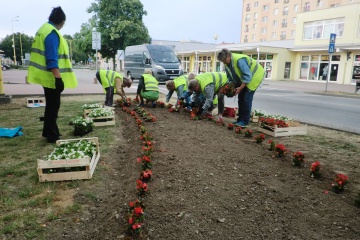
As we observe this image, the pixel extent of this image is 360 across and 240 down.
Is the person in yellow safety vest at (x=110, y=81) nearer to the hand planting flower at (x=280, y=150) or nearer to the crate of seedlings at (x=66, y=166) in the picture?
the crate of seedlings at (x=66, y=166)

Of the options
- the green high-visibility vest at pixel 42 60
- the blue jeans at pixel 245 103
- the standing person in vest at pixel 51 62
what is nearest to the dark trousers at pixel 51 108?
the standing person in vest at pixel 51 62

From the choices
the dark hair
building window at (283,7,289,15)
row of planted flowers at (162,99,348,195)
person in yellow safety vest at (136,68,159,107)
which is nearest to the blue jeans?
row of planted flowers at (162,99,348,195)

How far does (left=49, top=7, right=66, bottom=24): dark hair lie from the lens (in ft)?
15.4

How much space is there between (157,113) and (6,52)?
89.6m

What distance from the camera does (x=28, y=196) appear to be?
3.15 metres

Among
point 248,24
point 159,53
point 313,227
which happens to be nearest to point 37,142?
point 313,227

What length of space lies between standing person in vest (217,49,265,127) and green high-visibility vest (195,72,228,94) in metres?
0.45

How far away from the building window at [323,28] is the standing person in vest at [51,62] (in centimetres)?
3281

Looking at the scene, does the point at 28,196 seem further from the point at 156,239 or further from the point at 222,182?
the point at 222,182

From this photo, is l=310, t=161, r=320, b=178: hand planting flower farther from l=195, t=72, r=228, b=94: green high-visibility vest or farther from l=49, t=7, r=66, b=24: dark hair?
l=49, t=7, r=66, b=24: dark hair

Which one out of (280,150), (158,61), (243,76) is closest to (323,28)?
(158,61)

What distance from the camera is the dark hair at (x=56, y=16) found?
471 cm

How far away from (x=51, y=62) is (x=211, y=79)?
12.7 ft

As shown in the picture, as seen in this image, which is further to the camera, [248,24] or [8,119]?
[248,24]
